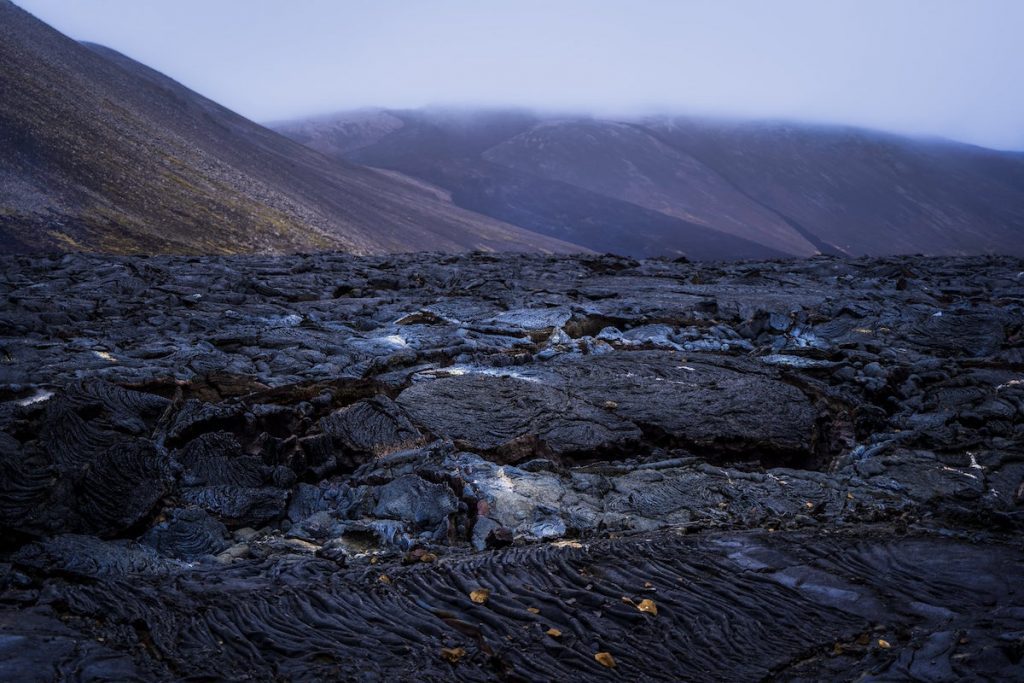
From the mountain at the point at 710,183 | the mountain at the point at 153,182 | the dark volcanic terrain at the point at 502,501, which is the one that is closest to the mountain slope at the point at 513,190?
the mountain at the point at 710,183

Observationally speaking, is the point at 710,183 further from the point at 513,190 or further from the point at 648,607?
the point at 648,607

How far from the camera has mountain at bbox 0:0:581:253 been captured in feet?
73.3

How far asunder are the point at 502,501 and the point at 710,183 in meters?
88.5

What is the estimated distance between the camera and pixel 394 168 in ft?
289

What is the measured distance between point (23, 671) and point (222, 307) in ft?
25.3

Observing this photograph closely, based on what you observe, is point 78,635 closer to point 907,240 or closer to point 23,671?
point 23,671

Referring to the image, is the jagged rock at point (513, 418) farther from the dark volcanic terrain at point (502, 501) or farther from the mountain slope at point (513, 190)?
the mountain slope at point (513, 190)

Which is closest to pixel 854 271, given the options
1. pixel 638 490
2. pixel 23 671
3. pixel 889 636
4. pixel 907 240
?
pixel 638 490

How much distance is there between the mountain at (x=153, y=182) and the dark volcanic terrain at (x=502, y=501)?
49.3ft

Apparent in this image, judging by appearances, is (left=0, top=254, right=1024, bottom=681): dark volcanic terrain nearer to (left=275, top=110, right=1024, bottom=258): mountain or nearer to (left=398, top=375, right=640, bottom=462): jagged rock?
(left=398, top=375, right=640, bottom=462): jagged rock

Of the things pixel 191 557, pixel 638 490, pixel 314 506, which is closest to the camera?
pixel 191 557

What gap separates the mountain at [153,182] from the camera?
22.3 meters

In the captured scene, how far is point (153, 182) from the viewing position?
2964 centimetres

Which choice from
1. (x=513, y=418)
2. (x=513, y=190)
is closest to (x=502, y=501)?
(x=513, y=418)
